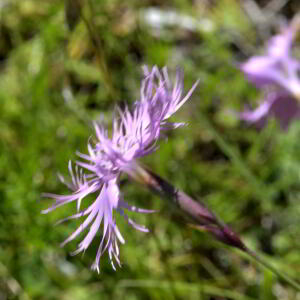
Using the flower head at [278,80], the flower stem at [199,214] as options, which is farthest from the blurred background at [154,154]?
the flower stem at [199,214]

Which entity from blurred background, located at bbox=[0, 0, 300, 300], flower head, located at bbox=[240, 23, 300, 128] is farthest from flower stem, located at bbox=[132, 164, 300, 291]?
flower head, located at bbox=[240, 23, 300, 128]

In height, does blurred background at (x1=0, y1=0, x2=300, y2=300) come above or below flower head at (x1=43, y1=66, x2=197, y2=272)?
below

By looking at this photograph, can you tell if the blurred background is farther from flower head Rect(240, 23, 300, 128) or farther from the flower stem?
the flower stem

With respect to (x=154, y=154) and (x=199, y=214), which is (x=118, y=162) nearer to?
(x=199, y=214)

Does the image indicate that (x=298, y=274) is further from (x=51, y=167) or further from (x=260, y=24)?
(x=260, y=24)

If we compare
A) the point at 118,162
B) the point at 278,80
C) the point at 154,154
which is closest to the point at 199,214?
the point at 118,162

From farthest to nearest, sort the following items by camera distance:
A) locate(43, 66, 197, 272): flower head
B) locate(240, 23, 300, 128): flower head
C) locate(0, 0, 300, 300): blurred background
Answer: locate(0, 0, 300, 300): blurred background
locate(240, 23, 300, 128): flower head
locate(43, 66, 197, 272): flower head
